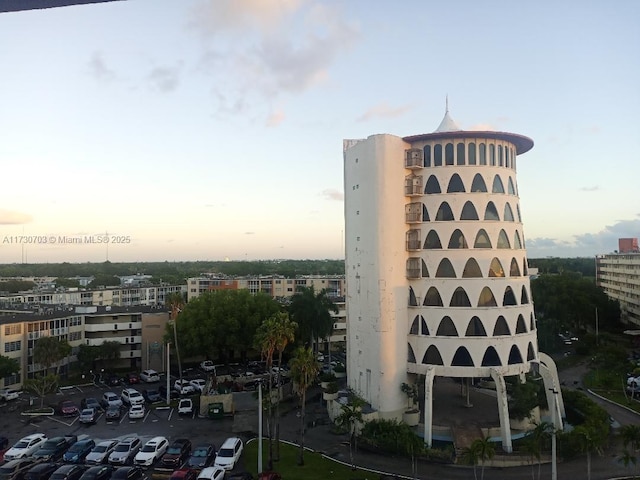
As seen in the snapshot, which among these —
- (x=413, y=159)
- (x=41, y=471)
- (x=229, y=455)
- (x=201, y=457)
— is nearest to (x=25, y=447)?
(x=41, y=471)

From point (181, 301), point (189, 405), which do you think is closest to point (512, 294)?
point (189, 405)

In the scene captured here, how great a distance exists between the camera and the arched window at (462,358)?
45.4m

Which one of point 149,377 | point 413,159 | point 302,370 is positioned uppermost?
point 413,159

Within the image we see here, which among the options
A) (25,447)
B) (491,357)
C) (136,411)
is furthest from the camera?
(136,411)

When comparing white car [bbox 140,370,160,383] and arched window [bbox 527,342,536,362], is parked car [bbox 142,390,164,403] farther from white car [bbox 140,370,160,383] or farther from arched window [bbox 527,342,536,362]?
arched window [bbox 527,342,536,362]

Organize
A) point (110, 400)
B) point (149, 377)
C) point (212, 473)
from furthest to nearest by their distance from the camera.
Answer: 1. point (149, 377)
2. point (110, 400)
3. point (212, 473)

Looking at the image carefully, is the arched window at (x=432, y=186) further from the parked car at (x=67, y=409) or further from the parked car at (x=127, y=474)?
the parked car at (x=67, y=409)

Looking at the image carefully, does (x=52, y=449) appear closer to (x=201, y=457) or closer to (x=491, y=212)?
(x=201, y=457)

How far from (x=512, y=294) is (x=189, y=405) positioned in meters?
33.3

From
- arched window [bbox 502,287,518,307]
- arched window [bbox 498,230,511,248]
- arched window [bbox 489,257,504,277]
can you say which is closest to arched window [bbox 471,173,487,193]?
arched window [bbox 498,230,511,248]

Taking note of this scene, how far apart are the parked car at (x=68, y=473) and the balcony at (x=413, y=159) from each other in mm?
36079

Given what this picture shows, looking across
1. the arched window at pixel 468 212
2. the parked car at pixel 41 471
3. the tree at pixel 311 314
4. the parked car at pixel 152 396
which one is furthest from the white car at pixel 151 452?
the arched window at pixel 468 212

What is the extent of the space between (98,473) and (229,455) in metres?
8.70

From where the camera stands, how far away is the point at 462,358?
45656mm
